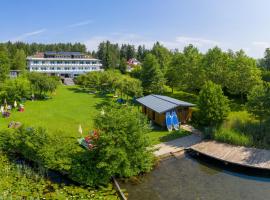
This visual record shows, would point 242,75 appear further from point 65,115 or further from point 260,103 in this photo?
point 65,115

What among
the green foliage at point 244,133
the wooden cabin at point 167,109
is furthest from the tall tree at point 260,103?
the wooden cabin at point 167,109

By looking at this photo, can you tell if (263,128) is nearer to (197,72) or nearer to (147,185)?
(147,185)

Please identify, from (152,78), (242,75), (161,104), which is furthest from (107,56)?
(161,104)

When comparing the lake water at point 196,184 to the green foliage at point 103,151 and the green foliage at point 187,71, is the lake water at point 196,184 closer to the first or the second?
the green foliage at point 103,151

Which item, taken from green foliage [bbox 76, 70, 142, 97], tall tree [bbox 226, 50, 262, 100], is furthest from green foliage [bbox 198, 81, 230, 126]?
green foliage [bbox 76, 70, 142, 97]

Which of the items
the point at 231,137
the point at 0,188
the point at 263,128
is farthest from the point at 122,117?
the point at 263,128

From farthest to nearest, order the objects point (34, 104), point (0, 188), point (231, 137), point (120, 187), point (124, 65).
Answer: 1. point (124, 65)
2. point (34, 104)
3. point (231, 137)
4. point (120, 187)
5. point (0, 188)
